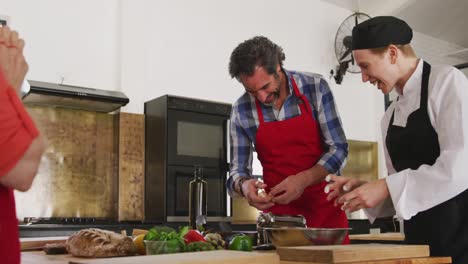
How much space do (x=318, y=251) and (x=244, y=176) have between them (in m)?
1.14

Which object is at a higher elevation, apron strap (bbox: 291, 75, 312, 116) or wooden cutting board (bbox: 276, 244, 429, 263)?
apron strap (bbox: 291, 75, 312, 116)

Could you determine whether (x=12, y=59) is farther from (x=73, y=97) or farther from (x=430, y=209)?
(x=73, y=97)

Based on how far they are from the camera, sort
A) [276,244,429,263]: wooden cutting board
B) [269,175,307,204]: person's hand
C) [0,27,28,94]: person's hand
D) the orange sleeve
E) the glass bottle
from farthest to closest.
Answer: [269,175,307,204]: person's hand, the glass bottle, [276,244,429,263]: wooden cutting board, [0,27,28,94]: person's hand, the orange sleeve

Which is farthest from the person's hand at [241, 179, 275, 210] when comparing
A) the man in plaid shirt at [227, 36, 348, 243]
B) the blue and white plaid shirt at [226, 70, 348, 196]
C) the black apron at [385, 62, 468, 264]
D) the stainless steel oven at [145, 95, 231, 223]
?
the stainless steel oven at [145, 95, 231, 223]

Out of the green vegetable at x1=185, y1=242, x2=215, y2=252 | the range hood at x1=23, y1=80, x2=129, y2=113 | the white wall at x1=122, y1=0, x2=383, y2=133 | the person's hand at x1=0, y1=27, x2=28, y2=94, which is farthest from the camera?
the white wall at x1=122, y1=0, x2=383, y2=133

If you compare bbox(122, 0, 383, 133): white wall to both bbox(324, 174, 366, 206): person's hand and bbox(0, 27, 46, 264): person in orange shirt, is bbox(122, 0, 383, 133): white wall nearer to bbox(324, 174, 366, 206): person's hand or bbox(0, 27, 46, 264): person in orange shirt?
bbox(324, 174, 366, 206): person's hand

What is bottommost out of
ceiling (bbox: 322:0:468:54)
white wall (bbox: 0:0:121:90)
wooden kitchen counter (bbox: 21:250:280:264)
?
wooden kitchen counter (bbox: 21:250:280:264)

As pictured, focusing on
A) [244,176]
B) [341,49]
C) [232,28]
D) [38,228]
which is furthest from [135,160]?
[341,49]

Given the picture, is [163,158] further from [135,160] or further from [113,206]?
[113,206]

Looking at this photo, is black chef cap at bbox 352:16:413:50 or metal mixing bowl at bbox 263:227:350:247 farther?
black chef cap at bbox 352:16:413:50

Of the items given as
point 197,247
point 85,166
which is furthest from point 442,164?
point 85,166

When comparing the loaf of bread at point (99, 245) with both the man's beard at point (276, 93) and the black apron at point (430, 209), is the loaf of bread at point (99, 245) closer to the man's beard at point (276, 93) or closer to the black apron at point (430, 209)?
the black apron at point (430, 209)

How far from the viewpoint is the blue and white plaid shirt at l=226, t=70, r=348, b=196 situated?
228cm

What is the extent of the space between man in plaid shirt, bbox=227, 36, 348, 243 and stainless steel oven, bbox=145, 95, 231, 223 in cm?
178
